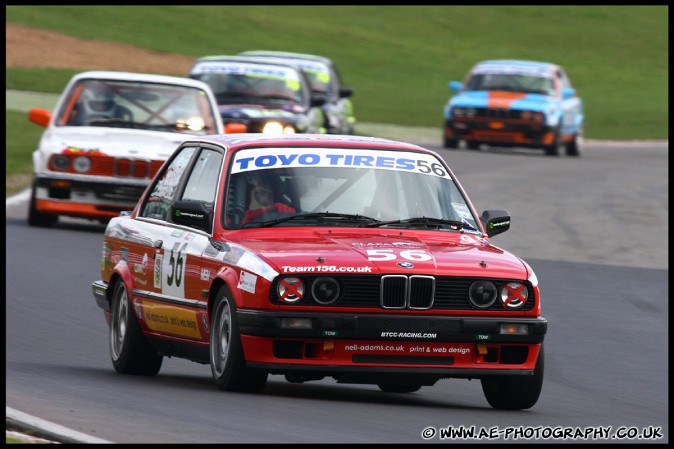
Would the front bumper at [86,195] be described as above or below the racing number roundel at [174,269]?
below

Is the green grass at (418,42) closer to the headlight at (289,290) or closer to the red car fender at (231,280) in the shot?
the red car fender at (231,280)

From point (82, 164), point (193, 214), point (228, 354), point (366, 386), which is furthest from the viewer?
point (82, 164)

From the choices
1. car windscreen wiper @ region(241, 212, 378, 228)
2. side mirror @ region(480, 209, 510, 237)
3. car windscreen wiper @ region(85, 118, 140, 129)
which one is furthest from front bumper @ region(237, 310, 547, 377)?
car windscreen wiper @ region(85, 118, 140, 129)

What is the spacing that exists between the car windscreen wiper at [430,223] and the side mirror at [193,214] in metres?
0.83

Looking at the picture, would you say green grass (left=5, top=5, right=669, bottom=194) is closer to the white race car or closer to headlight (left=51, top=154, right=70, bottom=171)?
the white race car

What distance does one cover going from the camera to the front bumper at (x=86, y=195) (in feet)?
59.3

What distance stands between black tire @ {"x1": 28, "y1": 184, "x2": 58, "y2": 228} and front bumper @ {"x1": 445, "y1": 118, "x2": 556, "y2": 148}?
1553cm

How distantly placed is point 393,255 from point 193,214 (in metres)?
1.20

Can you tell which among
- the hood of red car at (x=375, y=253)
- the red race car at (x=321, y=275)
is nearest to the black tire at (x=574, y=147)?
the red race car at (x=321, y=275)

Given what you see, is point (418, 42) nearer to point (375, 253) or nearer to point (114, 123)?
point (114, 123)

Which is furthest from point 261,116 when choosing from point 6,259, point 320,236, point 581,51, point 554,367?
point 581,51

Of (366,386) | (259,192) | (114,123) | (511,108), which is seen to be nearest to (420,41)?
(511,108)

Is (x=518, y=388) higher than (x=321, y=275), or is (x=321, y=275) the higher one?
(x=321, y=275)

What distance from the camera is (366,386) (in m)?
10.4
